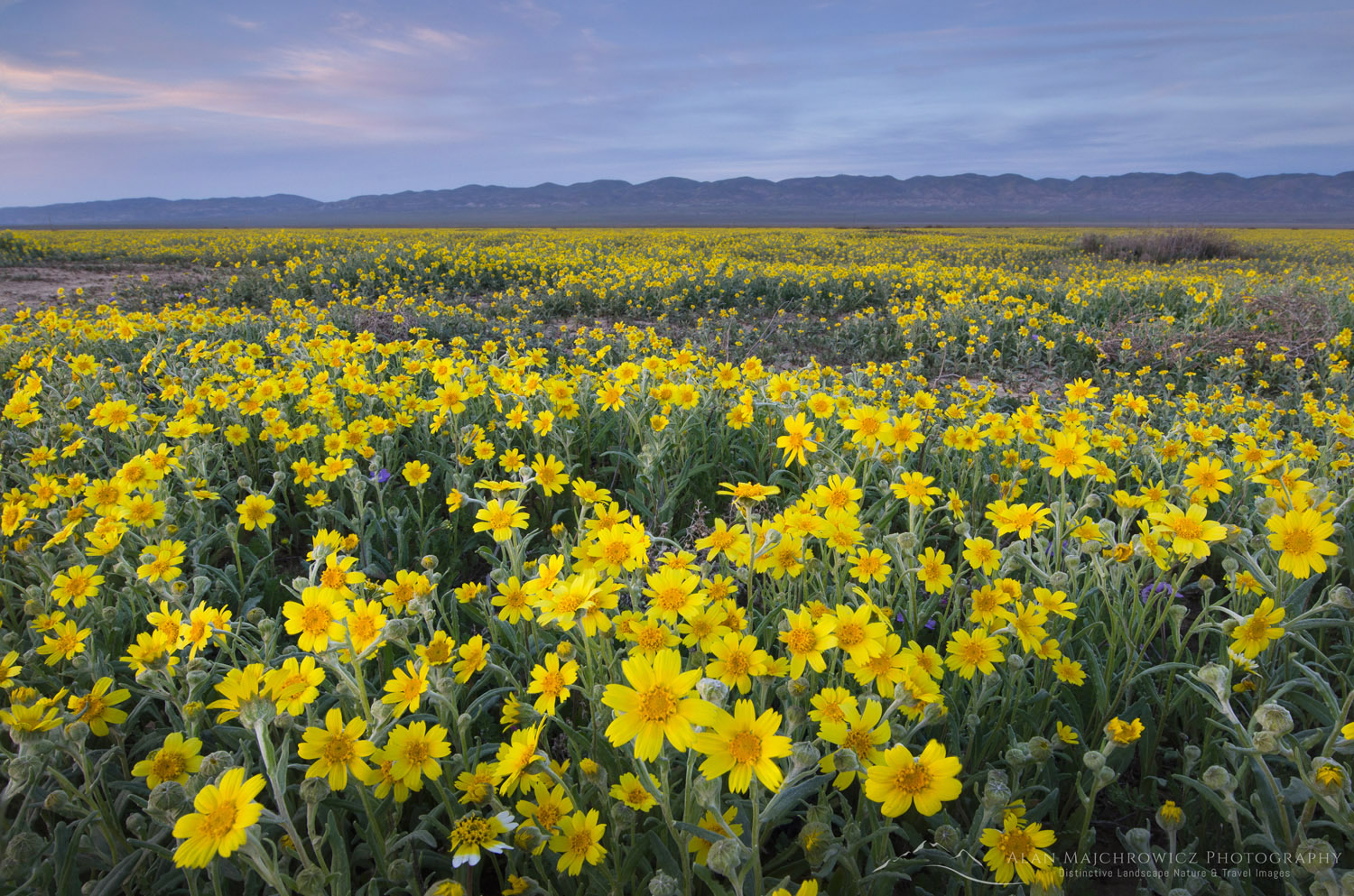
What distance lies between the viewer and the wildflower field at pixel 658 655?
126 centimetres

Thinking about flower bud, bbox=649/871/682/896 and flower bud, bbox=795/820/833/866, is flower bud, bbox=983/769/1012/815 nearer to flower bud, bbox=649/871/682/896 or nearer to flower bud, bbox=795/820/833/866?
flower bud, bbox=795/820/833/866

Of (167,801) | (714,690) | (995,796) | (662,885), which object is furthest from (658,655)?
(167,801)

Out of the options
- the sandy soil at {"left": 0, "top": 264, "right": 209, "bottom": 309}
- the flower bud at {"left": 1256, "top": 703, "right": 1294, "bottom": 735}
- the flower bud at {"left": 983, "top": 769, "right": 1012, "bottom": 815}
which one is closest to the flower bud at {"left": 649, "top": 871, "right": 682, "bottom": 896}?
the flower bud at {"left": 983, "top": 769, "right": 1012, "bottom": 815}

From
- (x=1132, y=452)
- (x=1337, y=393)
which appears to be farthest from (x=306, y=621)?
(x=1337, y=393)

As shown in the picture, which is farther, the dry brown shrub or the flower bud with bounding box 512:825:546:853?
the dry brown shrub

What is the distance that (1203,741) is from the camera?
1.85 meters

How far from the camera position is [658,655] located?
1141 millimetres

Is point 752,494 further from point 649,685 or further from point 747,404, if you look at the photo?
point 747,404

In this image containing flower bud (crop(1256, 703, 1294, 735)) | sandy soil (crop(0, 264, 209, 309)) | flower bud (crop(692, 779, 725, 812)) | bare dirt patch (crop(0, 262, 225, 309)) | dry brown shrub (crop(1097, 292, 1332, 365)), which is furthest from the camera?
sandy soil (crop(0, 264, 209, 309))

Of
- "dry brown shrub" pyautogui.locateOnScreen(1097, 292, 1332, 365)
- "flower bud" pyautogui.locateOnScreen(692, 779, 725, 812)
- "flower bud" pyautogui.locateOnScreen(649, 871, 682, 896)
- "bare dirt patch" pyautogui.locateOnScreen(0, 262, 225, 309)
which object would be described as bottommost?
"flower bud" pyautogui.locateOnScreen(649, 871, 682, 896)

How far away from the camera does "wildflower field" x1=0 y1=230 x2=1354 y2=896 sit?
→ 1257 mm

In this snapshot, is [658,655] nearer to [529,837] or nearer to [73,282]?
[529,837]

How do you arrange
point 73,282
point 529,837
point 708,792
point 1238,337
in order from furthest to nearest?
point 73,282 → point 1238,337 → point 529,837 → point 708,792

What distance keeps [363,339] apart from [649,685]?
422cm
